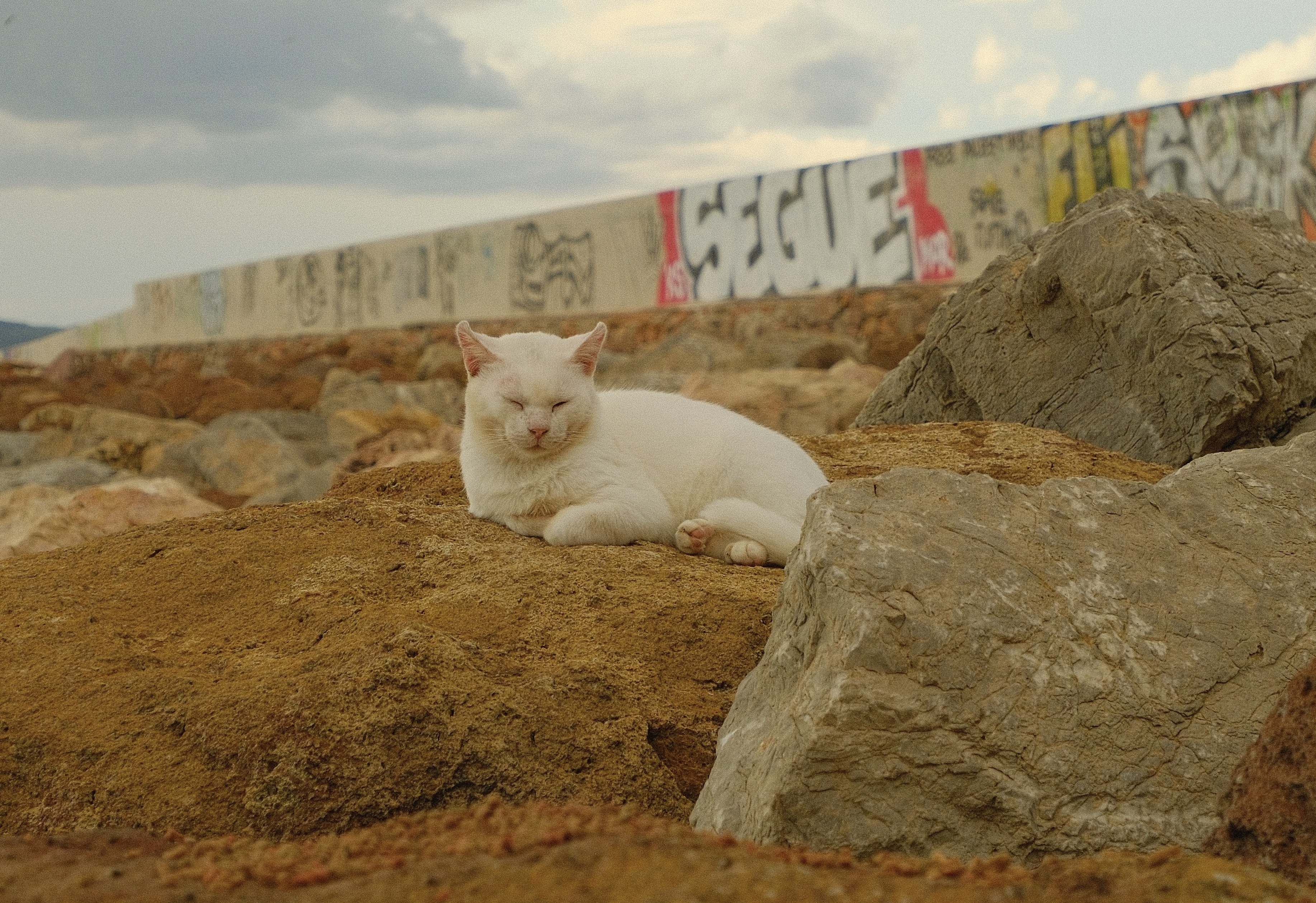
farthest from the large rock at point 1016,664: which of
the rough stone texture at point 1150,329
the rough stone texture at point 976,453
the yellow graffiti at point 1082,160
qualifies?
the yellow graffiti at point 1082,160

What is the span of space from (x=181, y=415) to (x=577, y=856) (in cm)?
1553

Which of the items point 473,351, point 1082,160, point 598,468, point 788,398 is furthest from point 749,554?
point 1082,160

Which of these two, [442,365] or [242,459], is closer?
[242,459]

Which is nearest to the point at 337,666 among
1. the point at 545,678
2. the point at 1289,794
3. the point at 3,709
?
the point at 545,678

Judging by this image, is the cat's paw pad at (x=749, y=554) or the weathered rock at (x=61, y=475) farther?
the weathered rock at (x=61, y=475)

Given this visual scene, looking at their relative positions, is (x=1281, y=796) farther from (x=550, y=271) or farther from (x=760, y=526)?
(x=550, y=271)

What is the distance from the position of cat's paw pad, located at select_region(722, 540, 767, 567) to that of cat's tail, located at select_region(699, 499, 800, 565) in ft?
0.05

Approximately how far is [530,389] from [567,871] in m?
2.68

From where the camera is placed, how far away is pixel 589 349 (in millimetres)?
4344

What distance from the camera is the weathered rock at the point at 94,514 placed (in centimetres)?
682

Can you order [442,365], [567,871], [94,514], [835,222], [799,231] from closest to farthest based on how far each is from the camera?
1. [567,871]
2. [94,514]
3. [835,222]
4. [799,231]
5. [442,365]

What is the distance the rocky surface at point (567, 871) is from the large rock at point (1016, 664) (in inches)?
6.9

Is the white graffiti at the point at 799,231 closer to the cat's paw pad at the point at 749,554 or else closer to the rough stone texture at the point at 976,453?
the rough stone texture at the point at 976,453

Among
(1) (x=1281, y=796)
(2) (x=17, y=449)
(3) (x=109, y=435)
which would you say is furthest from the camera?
(2) (x=17, y=449)
